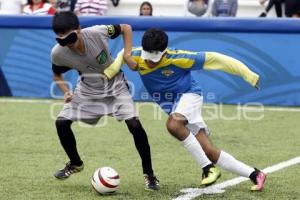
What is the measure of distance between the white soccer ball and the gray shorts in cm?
58

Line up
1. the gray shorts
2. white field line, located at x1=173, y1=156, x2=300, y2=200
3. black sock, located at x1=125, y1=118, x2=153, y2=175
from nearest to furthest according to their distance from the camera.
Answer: white field line, located at x1=173, y1=156, x2=300, y2=200 < black sock, located at x1=125, y1=118, x2=153, y2=175 < the gray shorts

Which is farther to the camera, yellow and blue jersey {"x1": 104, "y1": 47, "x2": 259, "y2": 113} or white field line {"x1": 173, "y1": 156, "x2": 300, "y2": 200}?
yellow and blue jersey {"x1": 104, "y1": 47, "x2": 259, "y2": 113}

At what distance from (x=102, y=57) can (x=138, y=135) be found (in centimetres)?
79

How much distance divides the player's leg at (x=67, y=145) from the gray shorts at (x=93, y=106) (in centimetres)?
7

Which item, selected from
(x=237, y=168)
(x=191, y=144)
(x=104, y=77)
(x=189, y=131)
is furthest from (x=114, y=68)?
(x=237, y=168)

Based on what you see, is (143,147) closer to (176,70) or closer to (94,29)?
(176,70)

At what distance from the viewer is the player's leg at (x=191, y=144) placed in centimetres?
704

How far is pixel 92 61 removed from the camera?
735 cm

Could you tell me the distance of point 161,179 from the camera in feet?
25.4

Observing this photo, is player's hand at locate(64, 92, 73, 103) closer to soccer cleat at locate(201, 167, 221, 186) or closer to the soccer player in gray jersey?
the soccer player in gray jersey

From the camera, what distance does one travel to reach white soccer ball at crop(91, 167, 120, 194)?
6980 millimetres

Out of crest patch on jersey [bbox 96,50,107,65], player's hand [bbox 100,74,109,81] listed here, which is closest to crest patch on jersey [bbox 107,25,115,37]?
crest patch on jersey [bbox 96,50,107,65]

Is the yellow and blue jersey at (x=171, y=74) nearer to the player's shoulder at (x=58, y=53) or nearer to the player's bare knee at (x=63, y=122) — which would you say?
the player's shoulder at (x=58, y=53)

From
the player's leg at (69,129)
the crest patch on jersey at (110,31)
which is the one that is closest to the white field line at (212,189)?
the player's leg at (69,129)
